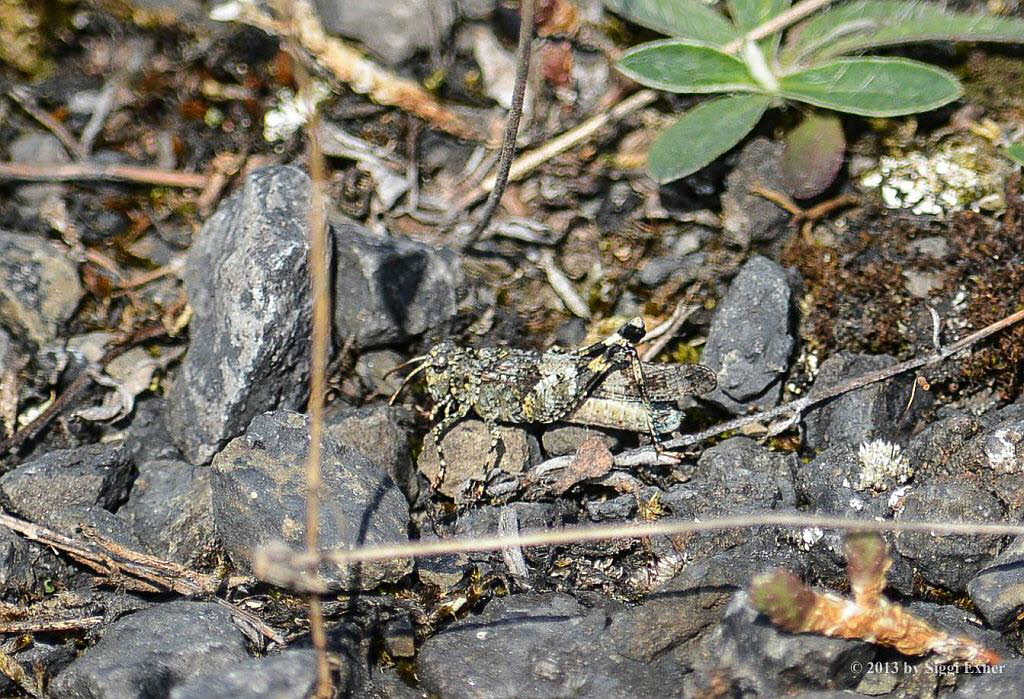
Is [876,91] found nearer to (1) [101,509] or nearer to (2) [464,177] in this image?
(2) [464,177]

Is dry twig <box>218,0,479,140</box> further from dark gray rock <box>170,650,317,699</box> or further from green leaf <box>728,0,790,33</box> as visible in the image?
dark gray rock <box>170,650,317,699</box>

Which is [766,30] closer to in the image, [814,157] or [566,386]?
[814,157]

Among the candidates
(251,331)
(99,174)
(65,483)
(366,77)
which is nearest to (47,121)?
(99,174)

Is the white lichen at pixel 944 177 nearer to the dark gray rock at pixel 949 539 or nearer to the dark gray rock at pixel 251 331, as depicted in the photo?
the dark gray rock at pixel 949 539

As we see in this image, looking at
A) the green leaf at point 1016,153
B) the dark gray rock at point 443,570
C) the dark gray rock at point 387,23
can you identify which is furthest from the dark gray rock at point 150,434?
the green leaf at point 1016,153

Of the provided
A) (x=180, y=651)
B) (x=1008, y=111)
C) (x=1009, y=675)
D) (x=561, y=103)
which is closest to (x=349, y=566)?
(x=180, y=651)

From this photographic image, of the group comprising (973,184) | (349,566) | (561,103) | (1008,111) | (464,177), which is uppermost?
(1008,111)

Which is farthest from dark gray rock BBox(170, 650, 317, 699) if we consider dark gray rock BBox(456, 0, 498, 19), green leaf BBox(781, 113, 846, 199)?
dark gray rock BBox(456, 0, 498, 19)

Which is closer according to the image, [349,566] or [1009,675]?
[1009,675]
